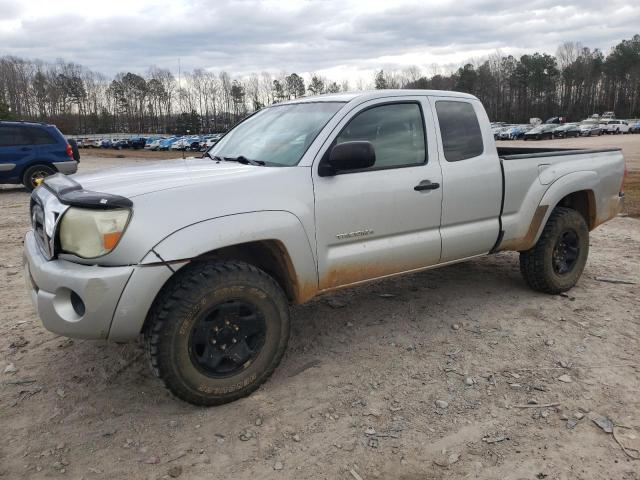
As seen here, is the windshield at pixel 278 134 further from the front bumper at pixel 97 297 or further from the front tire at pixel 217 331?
the front bumper at pixel 97 297

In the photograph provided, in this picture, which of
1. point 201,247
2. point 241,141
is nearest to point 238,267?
point 201,247

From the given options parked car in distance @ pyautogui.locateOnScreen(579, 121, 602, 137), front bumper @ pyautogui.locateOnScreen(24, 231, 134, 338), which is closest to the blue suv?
front bumper @ pyautogui.locateOnScreen(24, 231, 134, 338)

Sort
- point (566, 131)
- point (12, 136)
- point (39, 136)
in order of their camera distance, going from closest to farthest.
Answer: point (12, 136) → point (39, 136) → point (566, 131)

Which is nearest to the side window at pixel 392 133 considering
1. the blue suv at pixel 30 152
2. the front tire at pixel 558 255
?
the front tire at pixel 558 255

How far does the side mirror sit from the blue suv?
11376mm

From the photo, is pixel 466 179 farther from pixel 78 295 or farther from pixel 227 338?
pixel 78 295

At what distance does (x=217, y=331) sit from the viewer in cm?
296

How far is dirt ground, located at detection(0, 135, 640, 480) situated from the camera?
2570 millimetres

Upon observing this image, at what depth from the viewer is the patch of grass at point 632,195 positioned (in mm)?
8829

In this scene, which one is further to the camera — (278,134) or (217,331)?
(278,134)

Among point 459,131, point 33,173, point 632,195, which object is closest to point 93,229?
point 459,131

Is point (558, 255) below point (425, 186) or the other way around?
below

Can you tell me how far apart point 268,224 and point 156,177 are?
741 millimetres

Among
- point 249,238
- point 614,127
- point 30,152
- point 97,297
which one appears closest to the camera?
point 97,297
